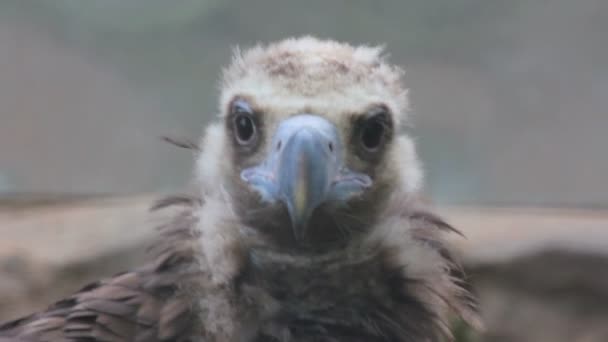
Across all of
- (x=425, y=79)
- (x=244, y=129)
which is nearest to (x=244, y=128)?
(x=244, y=129)

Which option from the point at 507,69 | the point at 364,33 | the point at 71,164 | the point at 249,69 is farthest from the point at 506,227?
the point at 249,69

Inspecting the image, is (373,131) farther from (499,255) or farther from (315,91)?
(499,255)

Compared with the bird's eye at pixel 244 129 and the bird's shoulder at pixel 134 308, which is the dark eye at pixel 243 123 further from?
the bird's shoulder at pixel 134 308

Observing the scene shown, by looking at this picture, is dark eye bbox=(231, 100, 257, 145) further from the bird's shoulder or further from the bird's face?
the bird's shoulder

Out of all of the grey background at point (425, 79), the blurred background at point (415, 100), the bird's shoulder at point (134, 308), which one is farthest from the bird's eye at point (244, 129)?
the grey background at point (425, 79)

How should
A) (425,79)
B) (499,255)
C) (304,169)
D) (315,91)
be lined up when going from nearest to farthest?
(304,169)
(315,91)
(499,255)
(425,79)

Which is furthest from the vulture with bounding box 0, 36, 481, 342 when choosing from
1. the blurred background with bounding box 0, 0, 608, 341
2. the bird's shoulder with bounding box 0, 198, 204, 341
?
the blurred background with bounding box 0, 0, 608, 341
